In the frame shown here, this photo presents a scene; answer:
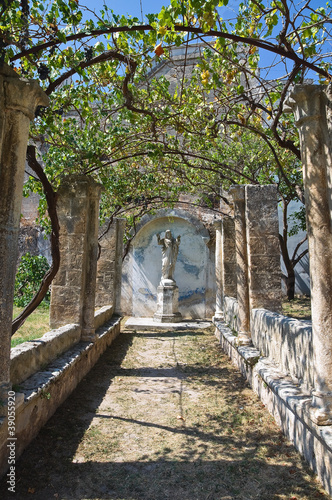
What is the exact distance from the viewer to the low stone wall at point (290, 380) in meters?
2.47

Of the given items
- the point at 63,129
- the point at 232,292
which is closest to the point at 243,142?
the point at 232,292

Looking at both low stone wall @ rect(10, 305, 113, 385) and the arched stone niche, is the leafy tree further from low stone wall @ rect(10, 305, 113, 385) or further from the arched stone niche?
the arched stone niche

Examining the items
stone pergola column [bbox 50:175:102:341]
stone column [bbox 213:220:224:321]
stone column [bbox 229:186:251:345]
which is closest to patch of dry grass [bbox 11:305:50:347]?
stone pergola column [bbox 50:175:102:341]

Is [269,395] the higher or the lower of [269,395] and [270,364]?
the lower

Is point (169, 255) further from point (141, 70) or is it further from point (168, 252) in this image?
point (141, 70)

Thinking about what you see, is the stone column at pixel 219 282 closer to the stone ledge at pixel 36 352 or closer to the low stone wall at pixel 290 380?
the low stone wall at pixel 290 380

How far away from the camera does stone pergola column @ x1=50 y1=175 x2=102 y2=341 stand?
17.3 feet

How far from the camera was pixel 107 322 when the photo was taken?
7.97 metres

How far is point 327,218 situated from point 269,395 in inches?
84.5

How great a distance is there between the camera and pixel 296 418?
296 centimetres

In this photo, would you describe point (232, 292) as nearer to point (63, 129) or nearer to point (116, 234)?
point (116, 234)

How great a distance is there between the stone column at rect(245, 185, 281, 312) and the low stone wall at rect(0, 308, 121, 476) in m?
2.51

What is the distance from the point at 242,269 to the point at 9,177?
4095 mm

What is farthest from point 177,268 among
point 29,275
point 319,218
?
point 319,218
